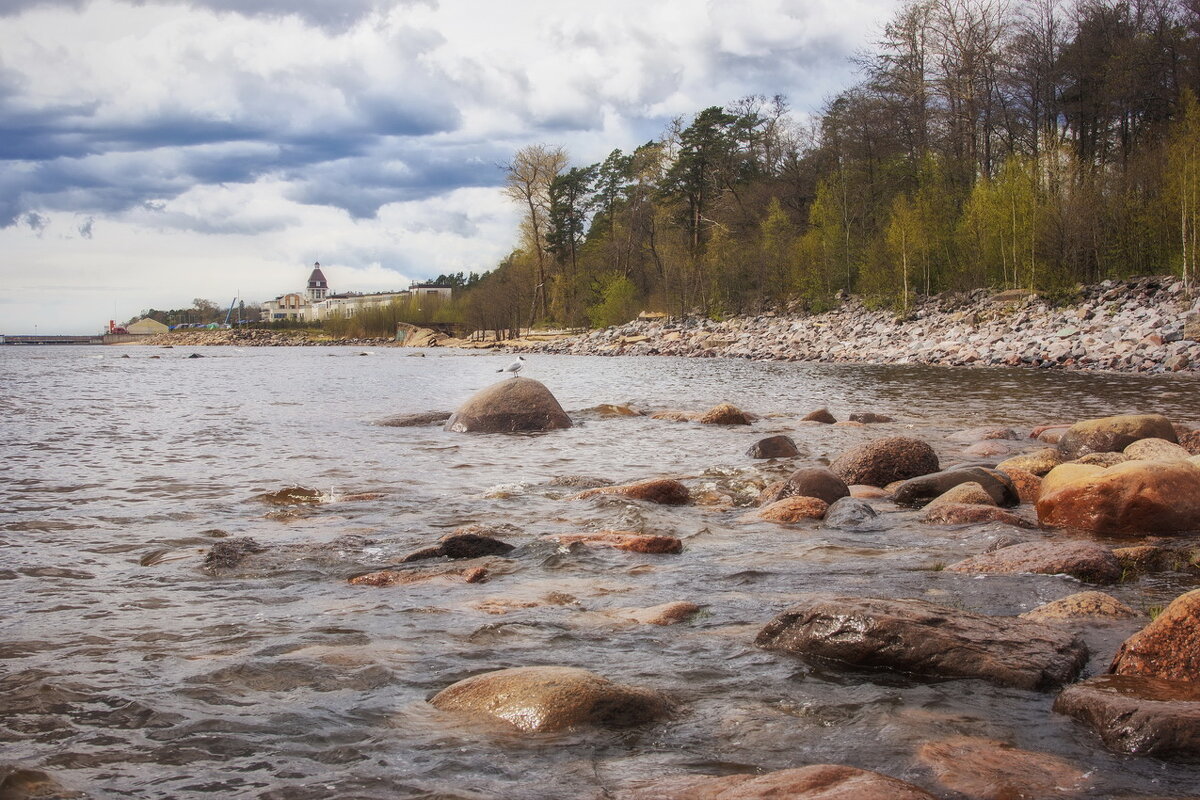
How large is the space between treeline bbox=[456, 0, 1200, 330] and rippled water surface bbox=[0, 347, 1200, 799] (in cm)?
3211

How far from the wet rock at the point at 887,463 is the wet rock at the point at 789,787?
7.52 meters

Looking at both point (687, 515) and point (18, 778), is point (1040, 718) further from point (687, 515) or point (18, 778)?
point (687, 515)

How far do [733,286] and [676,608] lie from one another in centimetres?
6140

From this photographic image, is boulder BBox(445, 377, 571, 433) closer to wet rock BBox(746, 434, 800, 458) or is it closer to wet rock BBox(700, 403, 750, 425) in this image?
wet rock BBox(700, 403, 750, 425)

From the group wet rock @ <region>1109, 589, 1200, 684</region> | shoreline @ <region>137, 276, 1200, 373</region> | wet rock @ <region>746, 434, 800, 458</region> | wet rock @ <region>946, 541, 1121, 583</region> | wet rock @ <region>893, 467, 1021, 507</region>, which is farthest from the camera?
shoreline @ <region>137, 276, 1200, 373</region>

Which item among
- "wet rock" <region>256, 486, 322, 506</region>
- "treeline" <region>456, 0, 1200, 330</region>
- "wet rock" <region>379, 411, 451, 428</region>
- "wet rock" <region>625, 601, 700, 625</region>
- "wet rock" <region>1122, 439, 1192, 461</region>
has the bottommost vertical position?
"wet rock" <region>625, 601, 700, 625</region>

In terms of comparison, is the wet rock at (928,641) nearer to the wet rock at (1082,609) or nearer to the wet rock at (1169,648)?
the wet rock at (1169,648)

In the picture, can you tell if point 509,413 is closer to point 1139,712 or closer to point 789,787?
point 1139,712

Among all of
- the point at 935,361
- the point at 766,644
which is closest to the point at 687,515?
the point at 766,644

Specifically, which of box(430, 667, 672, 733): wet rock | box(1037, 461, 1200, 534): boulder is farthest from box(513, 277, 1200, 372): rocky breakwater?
box(430, 667, 672, 733): wet rock

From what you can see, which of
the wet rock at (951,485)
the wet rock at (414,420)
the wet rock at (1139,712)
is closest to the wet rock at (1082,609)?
the wet rock at (1139,712)

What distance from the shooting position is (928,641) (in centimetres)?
437

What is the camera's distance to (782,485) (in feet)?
31.3

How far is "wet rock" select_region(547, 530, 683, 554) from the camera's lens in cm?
719
